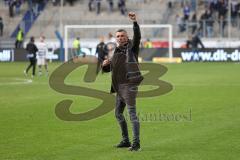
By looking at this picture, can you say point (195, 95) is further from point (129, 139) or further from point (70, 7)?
point (70, 7)

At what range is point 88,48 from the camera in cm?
5475

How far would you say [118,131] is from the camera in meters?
15.6

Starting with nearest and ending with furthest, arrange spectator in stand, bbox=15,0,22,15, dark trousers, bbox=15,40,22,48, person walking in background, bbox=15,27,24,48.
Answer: person walking in background, bbox=15,27,24,48
dark trousers, bbox=15,40,22,48
spectator in stand, bbox=15,0,22,15

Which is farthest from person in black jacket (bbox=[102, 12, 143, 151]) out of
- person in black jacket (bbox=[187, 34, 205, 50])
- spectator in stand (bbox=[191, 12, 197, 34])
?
spectator in stand (bbox=[191, 12, 197, 34])

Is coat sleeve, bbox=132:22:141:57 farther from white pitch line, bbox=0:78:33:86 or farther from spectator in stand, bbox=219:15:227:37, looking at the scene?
spectator in stand, bbox=219:15:227:37

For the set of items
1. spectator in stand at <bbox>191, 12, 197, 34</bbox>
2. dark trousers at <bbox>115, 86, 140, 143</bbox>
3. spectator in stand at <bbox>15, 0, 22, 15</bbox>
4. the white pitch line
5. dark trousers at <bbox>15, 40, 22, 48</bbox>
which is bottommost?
the white pitch line

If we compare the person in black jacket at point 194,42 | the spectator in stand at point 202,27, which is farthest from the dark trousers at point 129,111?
the spectator in stand at point 202,27

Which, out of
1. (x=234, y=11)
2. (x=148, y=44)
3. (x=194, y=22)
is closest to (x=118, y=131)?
(x=148, y=44)

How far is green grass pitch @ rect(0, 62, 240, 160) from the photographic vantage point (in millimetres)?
12539

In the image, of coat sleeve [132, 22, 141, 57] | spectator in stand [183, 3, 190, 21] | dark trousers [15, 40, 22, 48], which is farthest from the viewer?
spectator in stand [183, 3, 190, 21]

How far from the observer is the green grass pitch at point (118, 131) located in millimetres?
12539

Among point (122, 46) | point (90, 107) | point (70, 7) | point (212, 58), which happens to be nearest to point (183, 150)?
point (122, 46)

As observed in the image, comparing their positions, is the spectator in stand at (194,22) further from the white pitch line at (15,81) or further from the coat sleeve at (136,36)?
the coat sleeve at (136,36)

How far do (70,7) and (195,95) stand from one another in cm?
3754
